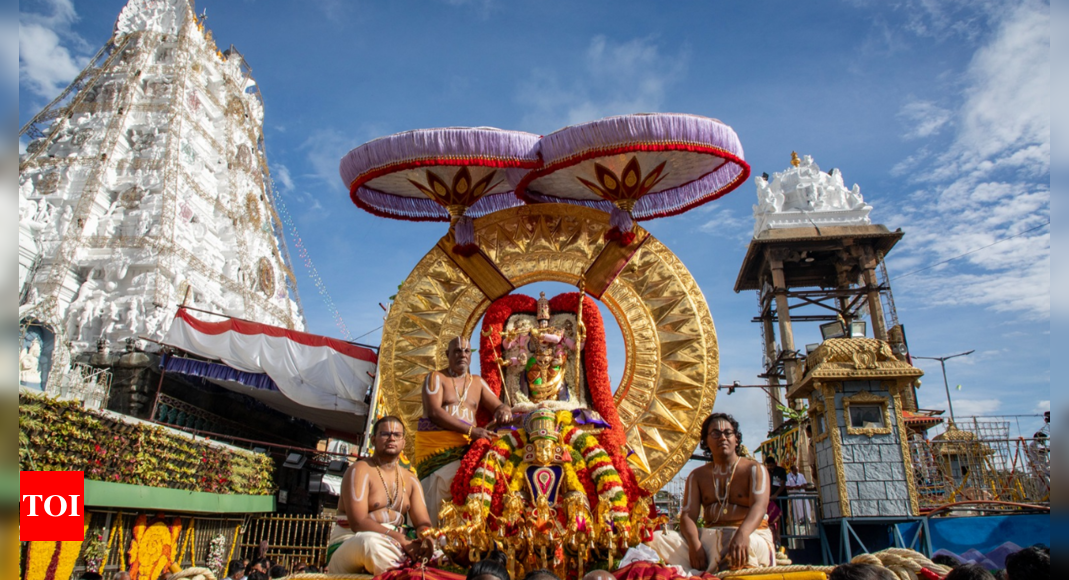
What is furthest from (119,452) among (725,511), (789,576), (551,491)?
(789,576)

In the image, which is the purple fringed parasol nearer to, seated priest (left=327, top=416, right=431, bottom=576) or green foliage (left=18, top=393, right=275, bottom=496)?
seated priest (left=327, top=416, right=431, bottom=576)

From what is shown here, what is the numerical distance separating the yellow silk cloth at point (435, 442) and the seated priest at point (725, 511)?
2.30 meters

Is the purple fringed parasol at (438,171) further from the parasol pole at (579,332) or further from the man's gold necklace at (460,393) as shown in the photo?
the man's gold necklace at (460,393)

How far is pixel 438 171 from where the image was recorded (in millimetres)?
7785

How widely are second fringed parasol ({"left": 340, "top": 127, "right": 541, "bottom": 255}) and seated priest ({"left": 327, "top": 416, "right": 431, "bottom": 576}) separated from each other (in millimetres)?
3467

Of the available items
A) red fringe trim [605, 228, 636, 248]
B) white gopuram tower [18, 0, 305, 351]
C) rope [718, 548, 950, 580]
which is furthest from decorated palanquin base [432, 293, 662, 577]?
white gopuram tower [18, 0, 305, 351]

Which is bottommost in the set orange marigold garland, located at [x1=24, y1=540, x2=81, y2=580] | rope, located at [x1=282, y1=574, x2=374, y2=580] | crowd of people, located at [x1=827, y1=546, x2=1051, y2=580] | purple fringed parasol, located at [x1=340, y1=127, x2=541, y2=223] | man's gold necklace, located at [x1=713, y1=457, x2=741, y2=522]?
orange marigold garland, located at [x1=24, y1=540, x2=81, y2=580]

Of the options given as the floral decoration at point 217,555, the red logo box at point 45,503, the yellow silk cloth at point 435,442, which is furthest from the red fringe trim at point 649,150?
the floral decoration at point 217,555

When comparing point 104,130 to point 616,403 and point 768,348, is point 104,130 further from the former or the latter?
point 768,348

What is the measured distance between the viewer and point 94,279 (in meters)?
17.8

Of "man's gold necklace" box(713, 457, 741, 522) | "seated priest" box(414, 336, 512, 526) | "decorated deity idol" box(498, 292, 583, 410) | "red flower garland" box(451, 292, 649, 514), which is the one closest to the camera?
"man's gold necklace" box(713, 457, 741, 522)

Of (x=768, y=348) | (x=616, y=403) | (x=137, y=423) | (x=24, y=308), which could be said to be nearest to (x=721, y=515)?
(x=616, y=403)

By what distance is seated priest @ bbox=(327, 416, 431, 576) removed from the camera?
4.21m

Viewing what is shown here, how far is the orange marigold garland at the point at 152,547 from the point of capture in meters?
7.83
